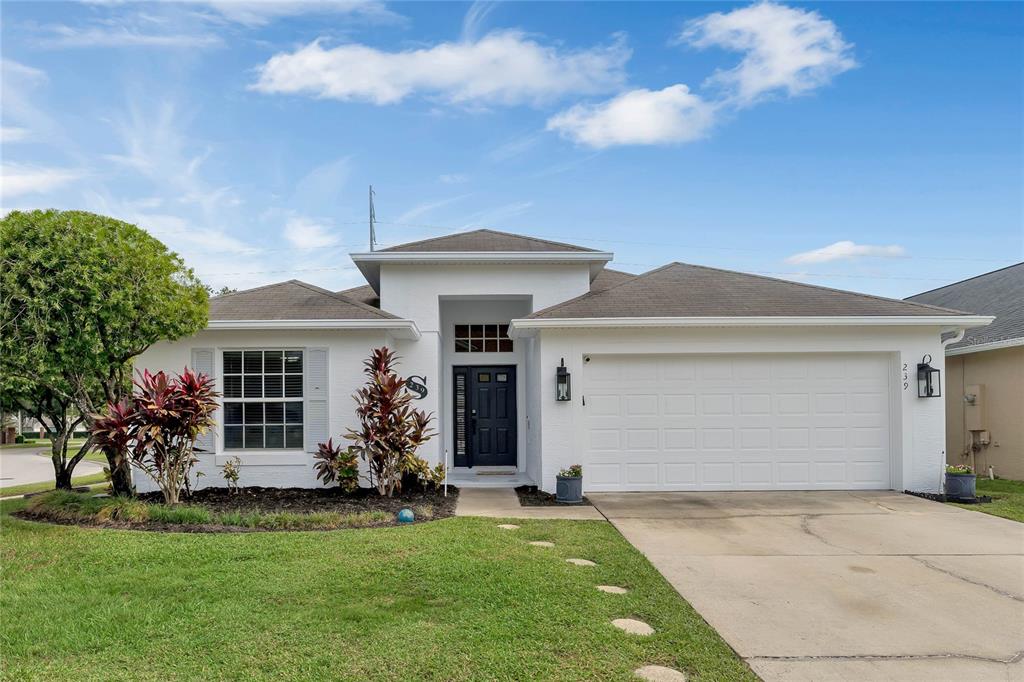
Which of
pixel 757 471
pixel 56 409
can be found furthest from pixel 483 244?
pixel 56 409

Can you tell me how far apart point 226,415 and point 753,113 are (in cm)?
1199

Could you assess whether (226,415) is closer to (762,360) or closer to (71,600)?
(71,600)

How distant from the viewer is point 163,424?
796 cm

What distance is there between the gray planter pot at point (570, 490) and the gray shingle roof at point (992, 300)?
829cm

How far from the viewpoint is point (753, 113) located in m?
13.7

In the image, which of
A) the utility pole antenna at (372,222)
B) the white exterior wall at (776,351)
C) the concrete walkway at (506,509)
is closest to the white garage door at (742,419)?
the white exterior wall at (776,351)

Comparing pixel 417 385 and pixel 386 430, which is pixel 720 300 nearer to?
pixel 417 385

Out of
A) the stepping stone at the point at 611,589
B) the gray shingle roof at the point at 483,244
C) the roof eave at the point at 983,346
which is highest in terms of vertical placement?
the gray shingle roof at the point at 483,244

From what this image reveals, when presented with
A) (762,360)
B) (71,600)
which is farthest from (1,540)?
(762,360)

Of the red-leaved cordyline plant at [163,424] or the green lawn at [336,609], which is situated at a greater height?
the red-leaved cordyline plant at [163,424]

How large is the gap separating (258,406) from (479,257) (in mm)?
4420

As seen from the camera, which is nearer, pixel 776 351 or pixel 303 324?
pixel 303 324

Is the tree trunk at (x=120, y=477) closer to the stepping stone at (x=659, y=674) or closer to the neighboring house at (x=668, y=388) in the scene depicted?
the neighboring house at (x=668, y=388)

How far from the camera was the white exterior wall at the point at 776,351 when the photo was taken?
32.0 feet
